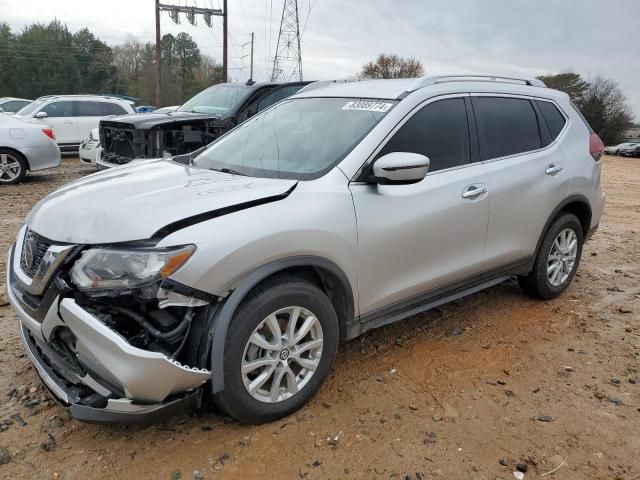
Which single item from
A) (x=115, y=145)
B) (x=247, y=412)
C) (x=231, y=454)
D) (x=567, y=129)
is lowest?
(x=231, y=454)

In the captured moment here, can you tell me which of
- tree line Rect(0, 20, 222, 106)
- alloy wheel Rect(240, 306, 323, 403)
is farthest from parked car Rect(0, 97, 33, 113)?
tree line Rect(0, 20, 222, 106)

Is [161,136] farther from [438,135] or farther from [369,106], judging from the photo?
[438,135]

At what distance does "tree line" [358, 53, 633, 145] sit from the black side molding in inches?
2076

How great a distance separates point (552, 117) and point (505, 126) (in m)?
0.71

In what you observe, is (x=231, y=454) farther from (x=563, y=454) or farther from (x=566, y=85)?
(x=566, y=85)

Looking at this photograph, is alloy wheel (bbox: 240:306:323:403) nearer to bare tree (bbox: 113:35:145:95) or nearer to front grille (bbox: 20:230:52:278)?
front grille (bbox: 20:230:52:278)

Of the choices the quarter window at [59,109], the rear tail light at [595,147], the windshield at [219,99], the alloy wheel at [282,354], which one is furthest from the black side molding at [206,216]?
the quarter window at [59,109]

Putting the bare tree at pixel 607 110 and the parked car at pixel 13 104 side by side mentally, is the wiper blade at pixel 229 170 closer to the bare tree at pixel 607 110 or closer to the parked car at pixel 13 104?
the parked car at pixel 13 104

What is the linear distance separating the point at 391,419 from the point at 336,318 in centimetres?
63

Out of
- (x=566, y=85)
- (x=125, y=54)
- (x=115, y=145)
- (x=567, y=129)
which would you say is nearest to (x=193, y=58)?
(x=125, y=54)

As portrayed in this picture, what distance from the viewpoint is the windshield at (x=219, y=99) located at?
27.5ft

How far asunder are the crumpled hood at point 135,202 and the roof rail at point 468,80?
126 centimetres

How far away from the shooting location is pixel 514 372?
11.2 feet

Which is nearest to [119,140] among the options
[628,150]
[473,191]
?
[473,191]
